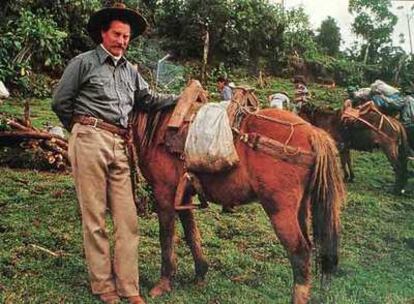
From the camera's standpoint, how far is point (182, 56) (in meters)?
3.84

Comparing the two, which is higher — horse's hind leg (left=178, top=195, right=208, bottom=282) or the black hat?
the black hat

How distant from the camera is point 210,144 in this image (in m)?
2.64

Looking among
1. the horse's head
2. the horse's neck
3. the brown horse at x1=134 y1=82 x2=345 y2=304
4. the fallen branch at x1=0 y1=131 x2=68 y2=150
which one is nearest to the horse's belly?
the brown horse at x1=134 y1=82 x2=345 y2=304

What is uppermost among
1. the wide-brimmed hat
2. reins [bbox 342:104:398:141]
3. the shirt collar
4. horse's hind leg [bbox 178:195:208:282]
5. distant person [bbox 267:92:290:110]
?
the wide-brimmed hat

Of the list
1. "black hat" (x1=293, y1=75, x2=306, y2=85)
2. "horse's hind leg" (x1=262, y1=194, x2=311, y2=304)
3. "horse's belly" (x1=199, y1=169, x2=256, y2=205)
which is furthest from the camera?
"black hat" (x1=293, y1=75, x2=306, y2=85)

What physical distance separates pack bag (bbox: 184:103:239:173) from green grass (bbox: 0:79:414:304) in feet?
2.32

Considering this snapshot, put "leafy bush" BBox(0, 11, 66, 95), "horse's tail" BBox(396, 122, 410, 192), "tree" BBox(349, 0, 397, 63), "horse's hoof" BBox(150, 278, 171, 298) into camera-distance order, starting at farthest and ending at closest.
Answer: "horse's tail" BBox(396, 122, 410, 192) → "leafy bush" BBox(0, 11, 66, 95) → "tree" BBox(349, 0, 397, 63) → "horse's hoof" BBox(150, 278, 171, 298)

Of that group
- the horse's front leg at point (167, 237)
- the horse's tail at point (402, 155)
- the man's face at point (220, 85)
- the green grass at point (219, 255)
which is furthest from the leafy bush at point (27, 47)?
the horse's tail at point (402, 155)

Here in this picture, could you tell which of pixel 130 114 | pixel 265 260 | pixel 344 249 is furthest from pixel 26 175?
pixel 344 249

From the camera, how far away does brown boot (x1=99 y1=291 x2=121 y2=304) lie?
266cm

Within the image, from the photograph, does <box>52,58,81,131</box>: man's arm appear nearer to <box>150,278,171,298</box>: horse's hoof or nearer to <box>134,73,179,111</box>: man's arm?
<box>134,73,179,111</box>: man's arm

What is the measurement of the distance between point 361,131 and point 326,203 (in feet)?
12.4

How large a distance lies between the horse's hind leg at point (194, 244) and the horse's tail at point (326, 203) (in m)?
0.67

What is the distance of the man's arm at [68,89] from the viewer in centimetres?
259
